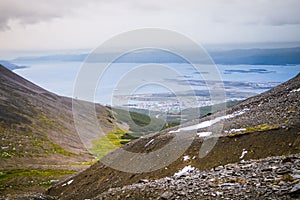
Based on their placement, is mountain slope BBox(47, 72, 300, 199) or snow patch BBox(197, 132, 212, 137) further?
snow patch BBox(197, 132, 212, 137)

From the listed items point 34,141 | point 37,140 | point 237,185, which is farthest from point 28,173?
point 237,185

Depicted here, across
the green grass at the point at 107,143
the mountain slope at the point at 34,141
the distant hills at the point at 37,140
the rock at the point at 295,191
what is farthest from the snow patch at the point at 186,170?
the green grass at the point at 107,143

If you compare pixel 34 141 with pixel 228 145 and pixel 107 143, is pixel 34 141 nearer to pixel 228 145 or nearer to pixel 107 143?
pixel 107 143

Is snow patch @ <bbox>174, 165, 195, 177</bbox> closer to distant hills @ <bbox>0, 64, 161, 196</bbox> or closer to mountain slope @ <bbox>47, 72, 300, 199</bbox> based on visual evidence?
mountain slope @ <bbox>47, 72, 300, 199</bbox>

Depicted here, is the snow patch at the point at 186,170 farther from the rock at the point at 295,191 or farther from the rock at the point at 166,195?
the rock at the point at 295,191

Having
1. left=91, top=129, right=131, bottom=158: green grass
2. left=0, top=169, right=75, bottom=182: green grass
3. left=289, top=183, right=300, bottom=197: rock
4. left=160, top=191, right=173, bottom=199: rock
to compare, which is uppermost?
left=289, top=183, right=300, bottom=197: rock

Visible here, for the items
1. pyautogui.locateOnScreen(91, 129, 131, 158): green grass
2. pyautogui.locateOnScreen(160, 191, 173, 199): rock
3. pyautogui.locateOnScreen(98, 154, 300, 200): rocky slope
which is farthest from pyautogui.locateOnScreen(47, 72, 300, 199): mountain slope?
pyautogui.locateOnScreen(91, 129, 131, 158): green grass

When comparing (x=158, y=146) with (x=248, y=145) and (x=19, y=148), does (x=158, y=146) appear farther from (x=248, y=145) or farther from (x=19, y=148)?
(x=19, y=148)

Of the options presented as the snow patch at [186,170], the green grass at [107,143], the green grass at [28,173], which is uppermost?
the snow patch at [186,170]
